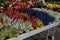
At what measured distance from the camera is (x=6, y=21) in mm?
1449

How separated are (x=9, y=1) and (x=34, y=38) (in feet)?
3.58

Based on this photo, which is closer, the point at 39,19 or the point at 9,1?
the point at 39,19

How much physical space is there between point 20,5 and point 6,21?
80 cm

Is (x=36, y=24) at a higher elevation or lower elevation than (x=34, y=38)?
higher

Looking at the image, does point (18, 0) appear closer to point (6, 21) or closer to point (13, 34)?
point (6, 21)

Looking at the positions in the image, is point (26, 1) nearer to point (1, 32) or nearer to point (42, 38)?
point (42, 38)

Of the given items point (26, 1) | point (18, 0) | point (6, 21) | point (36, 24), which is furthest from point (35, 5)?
point (6, 21)

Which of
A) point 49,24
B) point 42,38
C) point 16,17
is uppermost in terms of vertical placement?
point 16,17

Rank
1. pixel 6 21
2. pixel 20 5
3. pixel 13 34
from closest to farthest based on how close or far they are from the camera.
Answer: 1. pixel 13 34
2. pixel 6 21
3. pixel 20 5

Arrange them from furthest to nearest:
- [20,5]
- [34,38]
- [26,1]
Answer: [34,38], [26,1], [20,5]

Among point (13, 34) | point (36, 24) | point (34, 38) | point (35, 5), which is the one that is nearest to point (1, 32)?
point (13, 34)

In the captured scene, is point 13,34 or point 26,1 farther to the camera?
point 26,1

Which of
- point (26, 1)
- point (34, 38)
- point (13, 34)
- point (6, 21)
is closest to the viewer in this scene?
point (13, 34)

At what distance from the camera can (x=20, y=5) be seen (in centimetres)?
221
